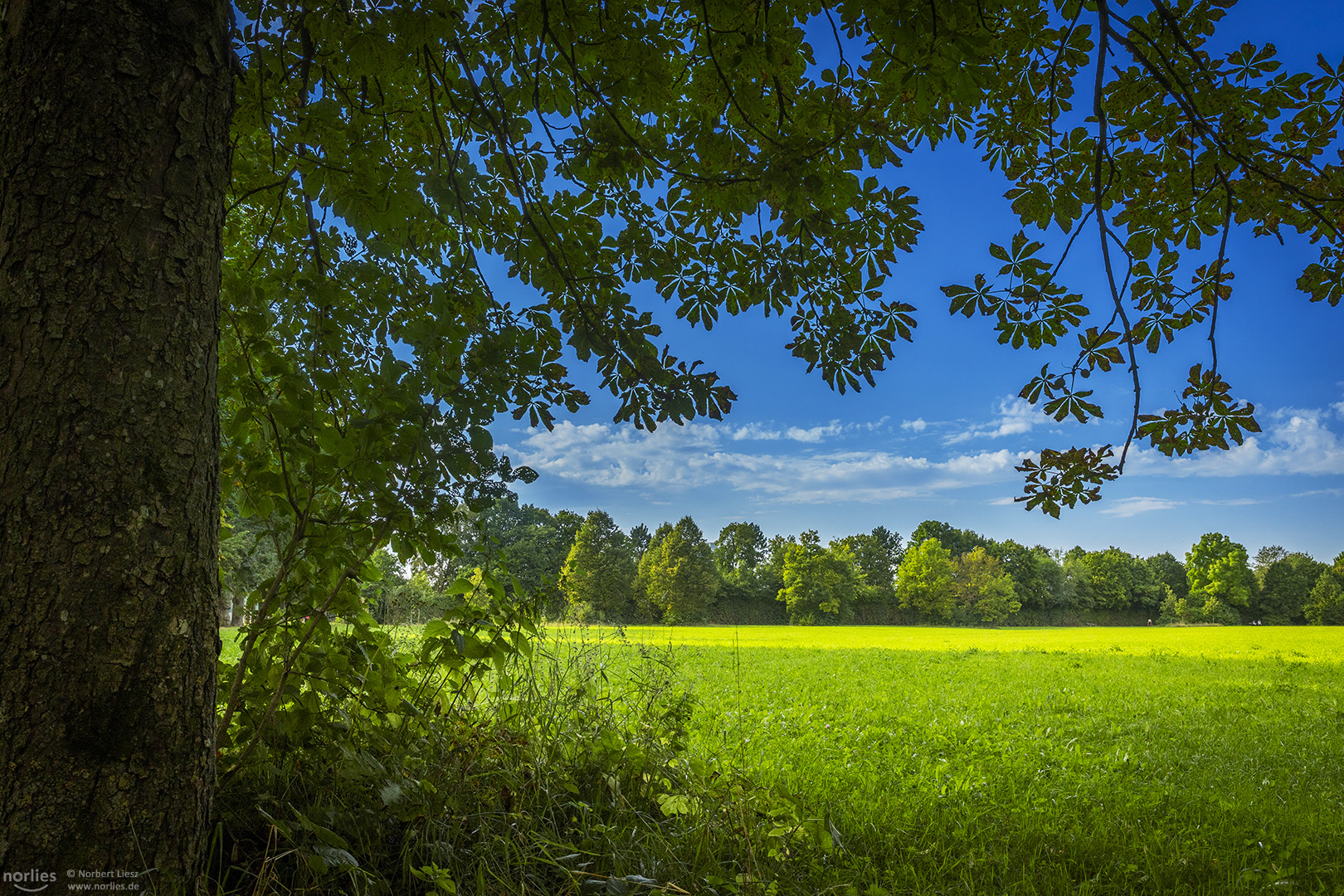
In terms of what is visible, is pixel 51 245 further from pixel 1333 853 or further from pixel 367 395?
pixel 1333 853

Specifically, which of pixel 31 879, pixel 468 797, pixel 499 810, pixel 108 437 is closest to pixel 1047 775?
pixel 499 810

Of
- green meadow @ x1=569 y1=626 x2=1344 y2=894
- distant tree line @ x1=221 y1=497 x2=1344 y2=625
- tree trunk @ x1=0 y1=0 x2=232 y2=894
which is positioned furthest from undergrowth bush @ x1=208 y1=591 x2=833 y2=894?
distant tree line @ x1=221 y1=497 x2=1344 y2=625

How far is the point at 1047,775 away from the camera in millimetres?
3682

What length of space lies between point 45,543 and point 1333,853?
4.74 metres

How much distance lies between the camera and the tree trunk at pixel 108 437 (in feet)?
4.01

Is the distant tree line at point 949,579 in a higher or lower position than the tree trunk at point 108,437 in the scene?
lower

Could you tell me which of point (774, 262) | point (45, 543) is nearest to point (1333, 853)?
point (774, 262)

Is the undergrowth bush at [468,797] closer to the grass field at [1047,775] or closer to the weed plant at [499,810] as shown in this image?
the weed plant at [499,810]

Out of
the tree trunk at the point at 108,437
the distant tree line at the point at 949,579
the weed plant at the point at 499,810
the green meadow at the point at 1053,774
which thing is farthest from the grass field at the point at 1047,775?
the distant tree line at the point at 949,579

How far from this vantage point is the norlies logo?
115cm

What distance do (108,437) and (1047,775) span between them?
4.69 metres

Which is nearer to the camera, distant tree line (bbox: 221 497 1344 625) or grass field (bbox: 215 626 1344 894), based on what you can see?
grass field (bbox: 215 626 1344 894)

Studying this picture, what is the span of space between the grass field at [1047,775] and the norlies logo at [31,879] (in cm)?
189

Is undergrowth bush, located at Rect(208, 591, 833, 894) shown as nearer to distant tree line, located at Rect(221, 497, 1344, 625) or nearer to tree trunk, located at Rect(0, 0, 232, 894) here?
tree trunk, located at Rect(0, 0, 232, 894)
